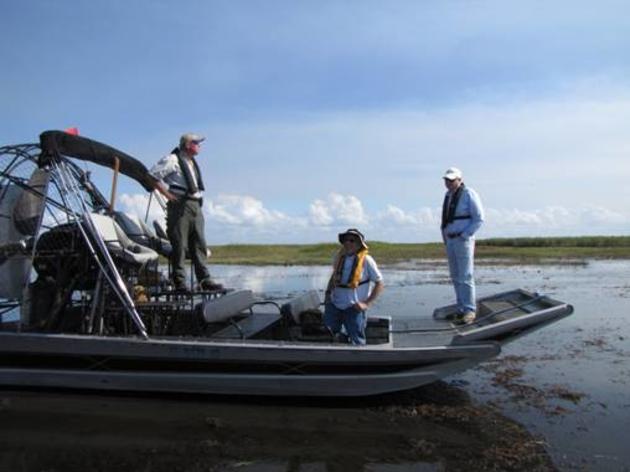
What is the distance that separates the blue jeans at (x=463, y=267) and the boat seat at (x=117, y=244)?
151 inches

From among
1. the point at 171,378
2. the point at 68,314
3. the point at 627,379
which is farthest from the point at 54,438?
the point at 627,379

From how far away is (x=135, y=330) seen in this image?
7656 mm

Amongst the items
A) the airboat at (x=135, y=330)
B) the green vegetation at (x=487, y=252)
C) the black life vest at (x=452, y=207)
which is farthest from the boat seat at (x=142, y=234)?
the green vegetation at (x=487, y=252)

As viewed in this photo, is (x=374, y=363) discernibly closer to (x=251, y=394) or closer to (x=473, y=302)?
(x=251, y=394)

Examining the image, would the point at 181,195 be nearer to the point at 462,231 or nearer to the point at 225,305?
the point at 225,305

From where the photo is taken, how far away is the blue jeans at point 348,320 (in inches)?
289

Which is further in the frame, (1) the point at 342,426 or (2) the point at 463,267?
(2) the point at 463,267

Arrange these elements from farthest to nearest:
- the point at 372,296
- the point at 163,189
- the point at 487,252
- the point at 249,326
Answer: the point at 487,252 → the point at 249,326 → the point at 163,189 → the point at 372,296

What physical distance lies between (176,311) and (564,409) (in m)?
4.61

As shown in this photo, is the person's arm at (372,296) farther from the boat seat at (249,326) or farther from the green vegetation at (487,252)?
the green vegetation at (487,252)

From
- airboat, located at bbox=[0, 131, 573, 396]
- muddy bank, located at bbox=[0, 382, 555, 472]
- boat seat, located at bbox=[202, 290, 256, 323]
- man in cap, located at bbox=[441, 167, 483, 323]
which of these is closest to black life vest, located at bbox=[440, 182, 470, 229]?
man in cap, located at bbox=[441, 167, 483, 323]

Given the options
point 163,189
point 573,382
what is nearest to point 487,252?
point 573,382

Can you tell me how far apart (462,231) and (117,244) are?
4.24 m

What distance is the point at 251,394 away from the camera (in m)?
7.10
